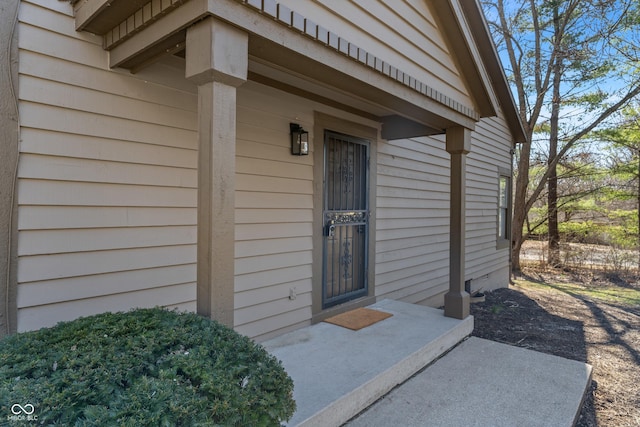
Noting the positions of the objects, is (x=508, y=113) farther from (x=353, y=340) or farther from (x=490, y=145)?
(x=353, y=340)

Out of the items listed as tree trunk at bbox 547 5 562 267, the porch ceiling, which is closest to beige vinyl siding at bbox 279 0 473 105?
the porch ceiling

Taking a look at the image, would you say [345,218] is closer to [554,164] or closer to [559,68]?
[554,164]

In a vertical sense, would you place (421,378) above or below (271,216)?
below

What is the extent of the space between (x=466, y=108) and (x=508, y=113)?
4937 millimetres

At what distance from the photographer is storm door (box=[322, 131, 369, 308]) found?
409 centimetres

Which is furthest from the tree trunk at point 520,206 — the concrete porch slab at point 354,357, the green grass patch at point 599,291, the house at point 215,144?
the concrete porch slab at point 354,357

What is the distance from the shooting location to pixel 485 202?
307 inches

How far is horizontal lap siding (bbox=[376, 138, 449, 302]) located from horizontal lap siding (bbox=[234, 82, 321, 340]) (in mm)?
1407

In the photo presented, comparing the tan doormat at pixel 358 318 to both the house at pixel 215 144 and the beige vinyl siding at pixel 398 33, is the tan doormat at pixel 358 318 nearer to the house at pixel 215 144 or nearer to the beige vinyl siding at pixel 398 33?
the house at pixel 215 144

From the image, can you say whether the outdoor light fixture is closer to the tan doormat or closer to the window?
the tan doormat

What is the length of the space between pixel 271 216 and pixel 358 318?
1.47m

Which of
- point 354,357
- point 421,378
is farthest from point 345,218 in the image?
point 421,378

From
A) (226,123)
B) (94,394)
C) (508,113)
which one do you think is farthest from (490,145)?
(94,394)

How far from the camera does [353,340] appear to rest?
11.0 ft
